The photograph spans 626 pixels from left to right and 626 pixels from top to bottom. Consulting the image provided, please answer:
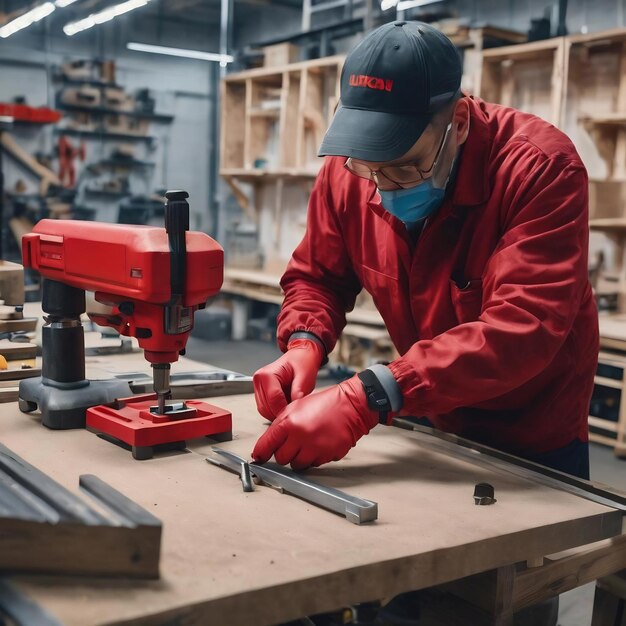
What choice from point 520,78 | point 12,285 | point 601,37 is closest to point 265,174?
point 520,78

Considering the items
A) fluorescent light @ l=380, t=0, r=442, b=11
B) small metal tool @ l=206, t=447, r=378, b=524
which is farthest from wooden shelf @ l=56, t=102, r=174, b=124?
small metal tool @ l=206, t=447, r=378, b=524

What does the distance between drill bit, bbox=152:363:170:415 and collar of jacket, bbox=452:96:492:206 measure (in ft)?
1.85

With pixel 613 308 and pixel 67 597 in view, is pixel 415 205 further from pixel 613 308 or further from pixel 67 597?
pixel 613 308

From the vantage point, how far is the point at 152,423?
1202mm

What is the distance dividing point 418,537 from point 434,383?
0.95 feet

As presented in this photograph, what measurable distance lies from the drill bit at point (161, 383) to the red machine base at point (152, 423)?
0.02m

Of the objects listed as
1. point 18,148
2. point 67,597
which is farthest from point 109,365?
point 18,148

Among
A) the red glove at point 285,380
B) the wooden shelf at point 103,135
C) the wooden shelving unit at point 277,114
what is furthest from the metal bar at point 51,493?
the wooden shelf at point 103,135

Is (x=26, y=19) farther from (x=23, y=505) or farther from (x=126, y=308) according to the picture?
(x=23, y=505)

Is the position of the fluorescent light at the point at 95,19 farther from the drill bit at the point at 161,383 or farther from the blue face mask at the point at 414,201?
the drill bit at the point at 161,383

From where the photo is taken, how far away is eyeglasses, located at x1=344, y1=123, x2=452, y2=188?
1.24 metres

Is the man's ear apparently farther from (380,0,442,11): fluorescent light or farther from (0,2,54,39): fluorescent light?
(0,2,54,39): fluorescent light

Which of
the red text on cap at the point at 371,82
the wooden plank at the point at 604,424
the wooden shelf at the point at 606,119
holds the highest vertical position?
the wooden shelf at the point at 606,119

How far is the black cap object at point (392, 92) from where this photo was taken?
45.6 inches
